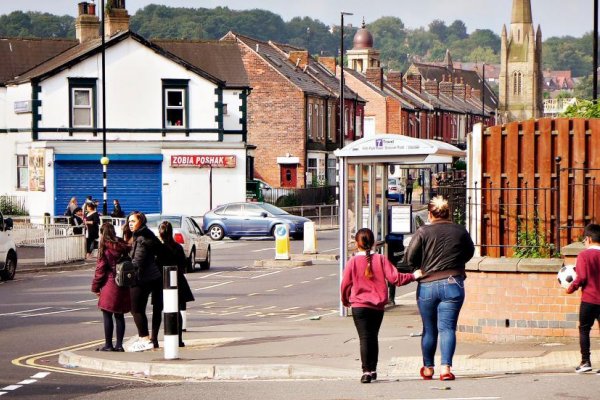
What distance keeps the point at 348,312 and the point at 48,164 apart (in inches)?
1565

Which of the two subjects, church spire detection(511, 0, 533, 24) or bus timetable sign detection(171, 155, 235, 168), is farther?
church spire detection(511, 0, 533, 24)

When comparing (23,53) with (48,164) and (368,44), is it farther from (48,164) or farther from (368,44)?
(368,44)

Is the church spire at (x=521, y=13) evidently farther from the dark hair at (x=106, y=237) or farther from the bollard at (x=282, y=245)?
the dark hair at (x=106, y=237)

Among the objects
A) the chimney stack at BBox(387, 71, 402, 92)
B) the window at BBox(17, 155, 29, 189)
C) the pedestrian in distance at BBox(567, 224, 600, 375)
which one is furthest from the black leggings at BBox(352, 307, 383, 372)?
the chimney stack at BBox(387, 71, 402, 92)

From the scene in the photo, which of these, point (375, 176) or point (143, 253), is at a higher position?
point (375, 176)

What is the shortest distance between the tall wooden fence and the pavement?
158 centimetres

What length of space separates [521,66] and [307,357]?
17356 centimetres

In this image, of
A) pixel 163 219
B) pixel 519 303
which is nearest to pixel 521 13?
pixel 163 219

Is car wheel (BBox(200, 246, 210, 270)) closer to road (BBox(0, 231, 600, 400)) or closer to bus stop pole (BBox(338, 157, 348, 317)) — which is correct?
road (BBox(0, 231, 600, 400))

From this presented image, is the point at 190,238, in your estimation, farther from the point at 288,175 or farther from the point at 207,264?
the point at 288,175

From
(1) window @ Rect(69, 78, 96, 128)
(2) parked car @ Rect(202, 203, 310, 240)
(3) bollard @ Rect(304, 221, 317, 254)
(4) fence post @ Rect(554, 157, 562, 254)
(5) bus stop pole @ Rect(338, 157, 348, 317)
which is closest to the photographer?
(4) fence post @ Rect(554, 157, 562, 254)

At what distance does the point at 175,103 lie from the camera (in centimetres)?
5997

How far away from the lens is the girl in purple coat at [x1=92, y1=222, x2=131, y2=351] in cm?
1723

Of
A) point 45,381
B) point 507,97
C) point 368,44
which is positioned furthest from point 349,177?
point 507,97
